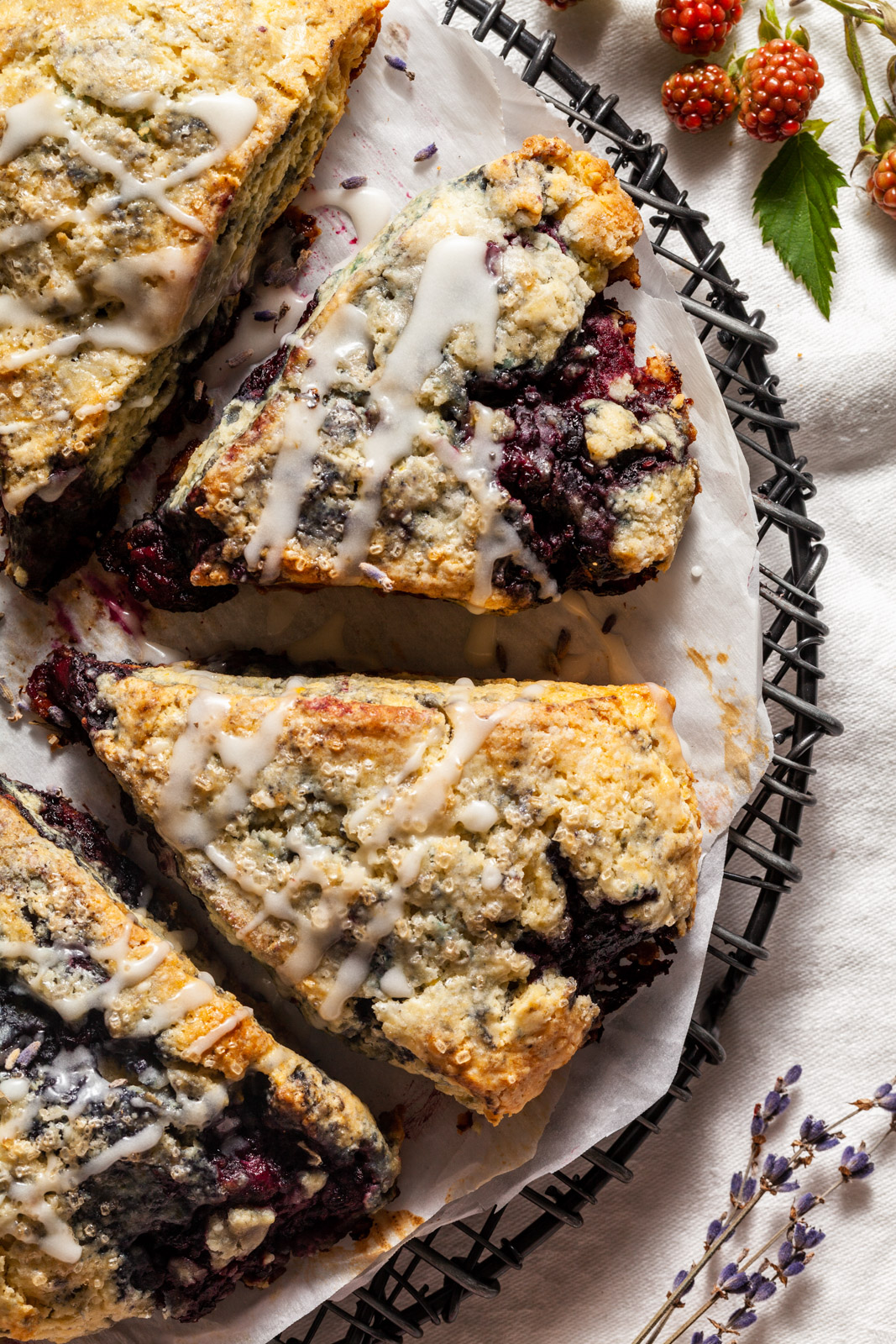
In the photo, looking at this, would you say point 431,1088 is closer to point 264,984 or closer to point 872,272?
point 264,984

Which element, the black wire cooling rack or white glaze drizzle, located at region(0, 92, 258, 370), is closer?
white glaze drizzle, located at region(0, 92, 258, 370)

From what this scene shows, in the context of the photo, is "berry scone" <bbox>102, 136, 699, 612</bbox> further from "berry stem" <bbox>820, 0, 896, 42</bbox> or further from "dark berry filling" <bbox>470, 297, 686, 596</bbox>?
"berry stem" <bbox>820, 0, 896, 42</bbox>

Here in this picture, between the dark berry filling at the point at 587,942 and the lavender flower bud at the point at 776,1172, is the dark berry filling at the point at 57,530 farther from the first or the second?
the lavender flower bud at the point at 776,1172

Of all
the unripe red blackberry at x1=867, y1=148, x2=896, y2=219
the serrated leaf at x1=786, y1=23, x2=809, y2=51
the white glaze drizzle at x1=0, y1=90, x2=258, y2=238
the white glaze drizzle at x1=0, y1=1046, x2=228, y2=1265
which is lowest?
the white glaze drizzle at x1=0, y1=1046, x2=228, y2=1265

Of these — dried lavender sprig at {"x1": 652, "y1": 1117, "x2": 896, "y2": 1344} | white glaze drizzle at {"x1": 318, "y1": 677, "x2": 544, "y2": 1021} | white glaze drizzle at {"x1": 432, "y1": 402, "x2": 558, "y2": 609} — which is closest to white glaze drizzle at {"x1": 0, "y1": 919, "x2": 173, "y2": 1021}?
white glaze drizzle at {"x1": 318, "y1": 677, "x2": 544, "y2": 1021}

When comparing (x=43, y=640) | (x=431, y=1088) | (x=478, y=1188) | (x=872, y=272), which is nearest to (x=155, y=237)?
(x=43, y=640)

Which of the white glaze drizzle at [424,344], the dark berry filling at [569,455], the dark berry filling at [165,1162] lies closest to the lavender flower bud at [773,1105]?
the dark berry filling at [165,1162]

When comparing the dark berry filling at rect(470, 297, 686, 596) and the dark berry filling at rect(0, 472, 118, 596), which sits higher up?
the dark berry filling at rect(470, 297, 686, 596)
